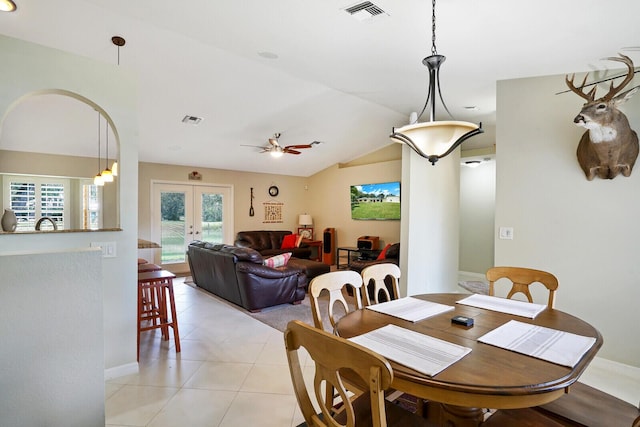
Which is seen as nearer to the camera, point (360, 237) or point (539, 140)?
point (539, 140)

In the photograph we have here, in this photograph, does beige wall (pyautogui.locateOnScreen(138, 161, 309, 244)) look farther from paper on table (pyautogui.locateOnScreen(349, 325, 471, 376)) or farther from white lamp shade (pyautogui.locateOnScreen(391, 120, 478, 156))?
paper on table (pyautogui.locateOnScreen(349, 325, 471, 376))

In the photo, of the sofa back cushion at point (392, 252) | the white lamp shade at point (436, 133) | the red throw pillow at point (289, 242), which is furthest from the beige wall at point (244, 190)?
the white lamp shade at point (436, 133)

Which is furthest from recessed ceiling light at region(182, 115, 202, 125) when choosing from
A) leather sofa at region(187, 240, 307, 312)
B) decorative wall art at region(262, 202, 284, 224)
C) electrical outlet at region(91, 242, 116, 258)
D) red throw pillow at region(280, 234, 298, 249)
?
red throw pillow at region(280, 234, 298, 249)

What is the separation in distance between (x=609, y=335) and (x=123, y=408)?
384cm

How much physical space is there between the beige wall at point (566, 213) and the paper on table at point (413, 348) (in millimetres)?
2248

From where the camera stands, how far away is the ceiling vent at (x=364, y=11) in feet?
7.06

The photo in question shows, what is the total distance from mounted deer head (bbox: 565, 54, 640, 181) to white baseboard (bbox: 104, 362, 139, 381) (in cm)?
398

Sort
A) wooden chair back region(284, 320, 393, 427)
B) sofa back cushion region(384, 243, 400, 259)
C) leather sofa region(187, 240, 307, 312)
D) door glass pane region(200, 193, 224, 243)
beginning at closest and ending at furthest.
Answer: wooden chair back region(284, 320, 393, 427), leather sofa region(187, 240, 307, 312), sofa back cushion region(384, 243, 400, 259), door glass pane region(200, 193, 224, 243)

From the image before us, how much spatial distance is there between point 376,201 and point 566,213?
14.9ft

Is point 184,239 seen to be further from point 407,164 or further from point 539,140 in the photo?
point 539,140

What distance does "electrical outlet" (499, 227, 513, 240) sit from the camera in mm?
3287

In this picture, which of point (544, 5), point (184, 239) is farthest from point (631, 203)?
point (184, 239)

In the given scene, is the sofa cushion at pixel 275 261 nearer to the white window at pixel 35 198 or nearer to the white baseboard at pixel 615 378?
the white baseboard at pixel 615 378

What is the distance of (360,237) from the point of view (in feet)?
25.1
